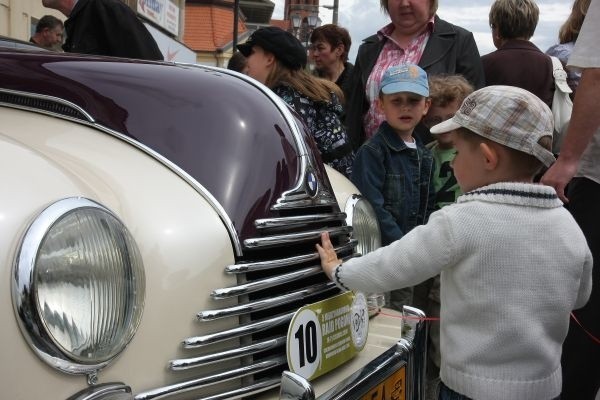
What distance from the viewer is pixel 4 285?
1.21 m

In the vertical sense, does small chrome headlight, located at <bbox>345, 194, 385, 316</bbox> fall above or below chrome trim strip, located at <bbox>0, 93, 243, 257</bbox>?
below

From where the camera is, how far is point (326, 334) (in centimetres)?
188

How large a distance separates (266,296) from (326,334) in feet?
0.79

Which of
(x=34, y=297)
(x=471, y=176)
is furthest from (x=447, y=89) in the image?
(x=34, y=297)

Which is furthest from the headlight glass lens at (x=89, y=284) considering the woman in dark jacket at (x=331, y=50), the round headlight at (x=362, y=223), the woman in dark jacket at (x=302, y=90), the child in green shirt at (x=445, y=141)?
the woman in dark jacket at (x=331, y=50)

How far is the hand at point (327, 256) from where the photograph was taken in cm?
191

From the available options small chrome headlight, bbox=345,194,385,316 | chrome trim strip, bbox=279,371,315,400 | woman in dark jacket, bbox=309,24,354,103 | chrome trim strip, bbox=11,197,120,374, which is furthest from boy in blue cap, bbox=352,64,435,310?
woman in dark jacket, bbox=309,24,354,103

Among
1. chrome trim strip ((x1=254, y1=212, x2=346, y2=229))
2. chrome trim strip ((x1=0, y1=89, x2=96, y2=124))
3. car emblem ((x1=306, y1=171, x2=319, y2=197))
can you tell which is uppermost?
chrome trim strip ((x1=0, y1=89, x2=96, y2=124))

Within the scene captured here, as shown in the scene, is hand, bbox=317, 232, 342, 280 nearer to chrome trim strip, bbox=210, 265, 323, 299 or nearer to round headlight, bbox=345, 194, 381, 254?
chrome trim strip, bbox=210, 265, 323, 299

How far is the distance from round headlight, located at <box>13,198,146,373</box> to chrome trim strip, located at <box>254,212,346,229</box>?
42 centimetres

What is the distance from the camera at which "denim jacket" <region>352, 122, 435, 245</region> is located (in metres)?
2.88

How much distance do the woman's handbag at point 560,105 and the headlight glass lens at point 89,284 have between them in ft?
9.21

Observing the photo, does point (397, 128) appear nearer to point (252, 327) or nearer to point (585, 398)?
point (585, 398)

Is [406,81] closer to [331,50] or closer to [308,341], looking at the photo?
[308,341]
